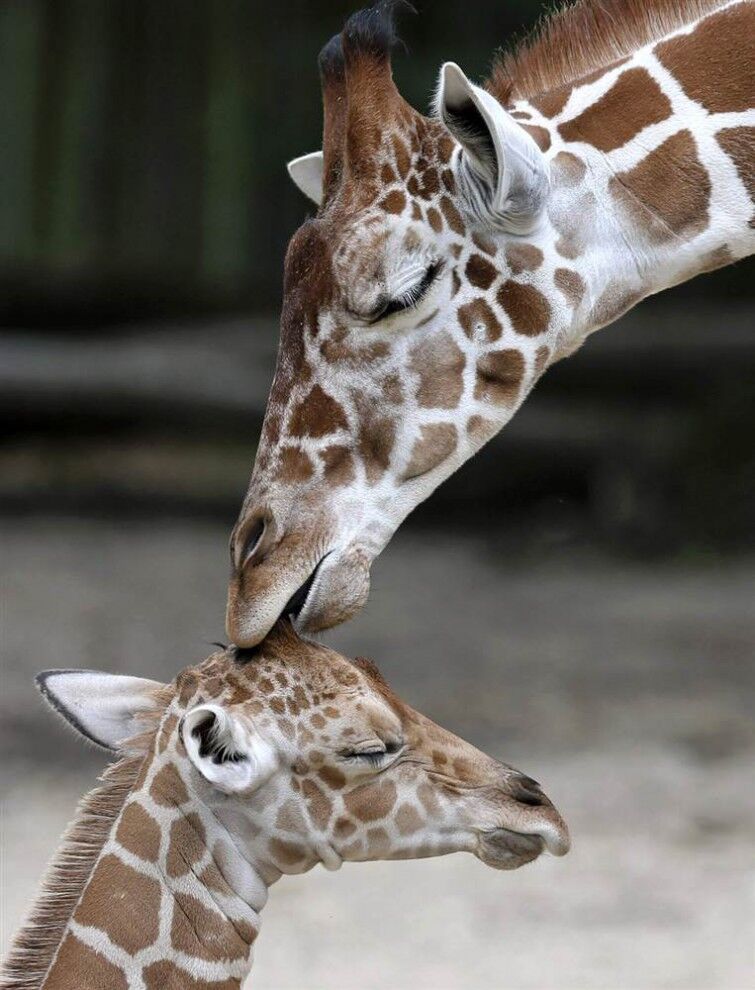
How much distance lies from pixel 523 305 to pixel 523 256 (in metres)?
0.11

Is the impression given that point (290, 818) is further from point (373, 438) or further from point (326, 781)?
point (373, 438)

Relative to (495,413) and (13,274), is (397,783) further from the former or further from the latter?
(13,274)

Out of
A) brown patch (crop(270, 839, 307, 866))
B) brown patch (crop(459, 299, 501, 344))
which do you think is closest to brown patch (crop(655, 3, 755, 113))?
brown patch (crop(459, 299, 501, 344))

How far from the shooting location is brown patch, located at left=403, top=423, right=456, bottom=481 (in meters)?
3.71

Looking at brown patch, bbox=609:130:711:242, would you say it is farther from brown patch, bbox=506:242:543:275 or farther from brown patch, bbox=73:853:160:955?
brown patch, bbox=73:853:160:955

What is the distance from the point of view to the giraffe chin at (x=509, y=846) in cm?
395

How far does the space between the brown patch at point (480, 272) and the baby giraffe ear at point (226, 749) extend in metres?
1.08

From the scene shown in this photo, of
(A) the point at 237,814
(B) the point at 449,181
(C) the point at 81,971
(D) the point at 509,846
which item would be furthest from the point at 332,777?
(B) the point at 449,181

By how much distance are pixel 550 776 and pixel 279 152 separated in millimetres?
3572

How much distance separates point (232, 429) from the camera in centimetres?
950

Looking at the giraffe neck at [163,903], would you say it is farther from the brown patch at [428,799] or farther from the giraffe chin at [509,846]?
the giraffe chin at [509,846]

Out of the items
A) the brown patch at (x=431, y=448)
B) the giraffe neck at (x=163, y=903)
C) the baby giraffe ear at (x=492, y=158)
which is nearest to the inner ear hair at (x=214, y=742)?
the giraffe neck at (x=163, y=903)

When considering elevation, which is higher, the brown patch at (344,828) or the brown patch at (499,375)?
the brown patch at (499,375)

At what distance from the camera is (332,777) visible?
3.94 m
